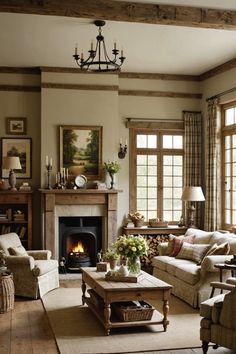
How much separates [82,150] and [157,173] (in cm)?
153

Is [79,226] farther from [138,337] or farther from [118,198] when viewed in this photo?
[138,337]

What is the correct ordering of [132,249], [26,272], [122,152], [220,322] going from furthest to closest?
[122,152] → [26,272] → [132,249] → [220,322]

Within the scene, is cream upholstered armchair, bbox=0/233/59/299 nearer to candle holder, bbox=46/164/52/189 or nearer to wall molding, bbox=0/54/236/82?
candle holder, bbox=46/164/52/189

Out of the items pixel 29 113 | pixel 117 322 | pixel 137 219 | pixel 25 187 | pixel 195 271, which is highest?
pixel 29 113

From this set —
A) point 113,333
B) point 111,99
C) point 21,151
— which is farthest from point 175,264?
point 21,151

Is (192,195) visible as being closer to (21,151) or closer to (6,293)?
(21,151)

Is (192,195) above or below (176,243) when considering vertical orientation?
above

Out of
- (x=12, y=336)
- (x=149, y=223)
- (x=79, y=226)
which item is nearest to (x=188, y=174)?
(x=149, y=223)

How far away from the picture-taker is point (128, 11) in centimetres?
553

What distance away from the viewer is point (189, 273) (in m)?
7.00

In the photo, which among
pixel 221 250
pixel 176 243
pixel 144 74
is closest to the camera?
pixel 221 250

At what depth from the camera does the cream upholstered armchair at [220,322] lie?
466cm

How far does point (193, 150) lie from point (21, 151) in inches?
125

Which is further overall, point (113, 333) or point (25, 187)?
point (25, 187)
